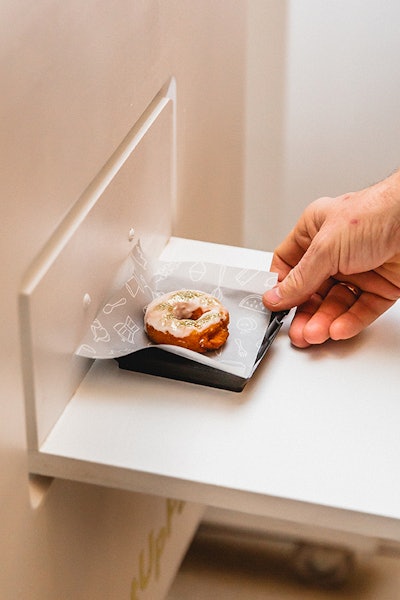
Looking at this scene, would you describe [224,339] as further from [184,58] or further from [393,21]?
[393,21]

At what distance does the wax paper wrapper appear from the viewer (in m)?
0.79

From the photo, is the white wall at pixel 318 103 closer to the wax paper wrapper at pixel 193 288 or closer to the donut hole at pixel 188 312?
the wax paper wrapper at pixel 193 288

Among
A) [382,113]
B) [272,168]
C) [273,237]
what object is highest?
[382,113]

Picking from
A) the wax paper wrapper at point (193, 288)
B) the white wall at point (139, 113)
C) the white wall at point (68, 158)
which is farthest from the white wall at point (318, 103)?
the wax paper wrapper at point (193, 288)

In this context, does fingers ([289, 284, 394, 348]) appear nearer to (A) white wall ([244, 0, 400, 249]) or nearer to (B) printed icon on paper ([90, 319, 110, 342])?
(B) printed icon on paper ([90, 319, 110, 342])

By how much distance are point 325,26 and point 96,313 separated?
115 centimetres

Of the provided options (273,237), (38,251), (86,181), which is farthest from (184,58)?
(273,237)

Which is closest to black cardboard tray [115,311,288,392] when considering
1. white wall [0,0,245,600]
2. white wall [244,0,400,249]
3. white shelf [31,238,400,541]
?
white shelf [31,238,400,541]

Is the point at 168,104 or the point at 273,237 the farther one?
the point at 273,237

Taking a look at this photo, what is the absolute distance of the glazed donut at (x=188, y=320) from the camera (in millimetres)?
797

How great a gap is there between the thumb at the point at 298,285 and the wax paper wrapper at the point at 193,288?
1 cm

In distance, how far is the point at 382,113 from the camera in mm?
1823

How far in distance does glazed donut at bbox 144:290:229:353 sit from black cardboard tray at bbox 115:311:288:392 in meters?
0.02

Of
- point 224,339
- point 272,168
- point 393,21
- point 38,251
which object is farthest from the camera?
point 272,168
